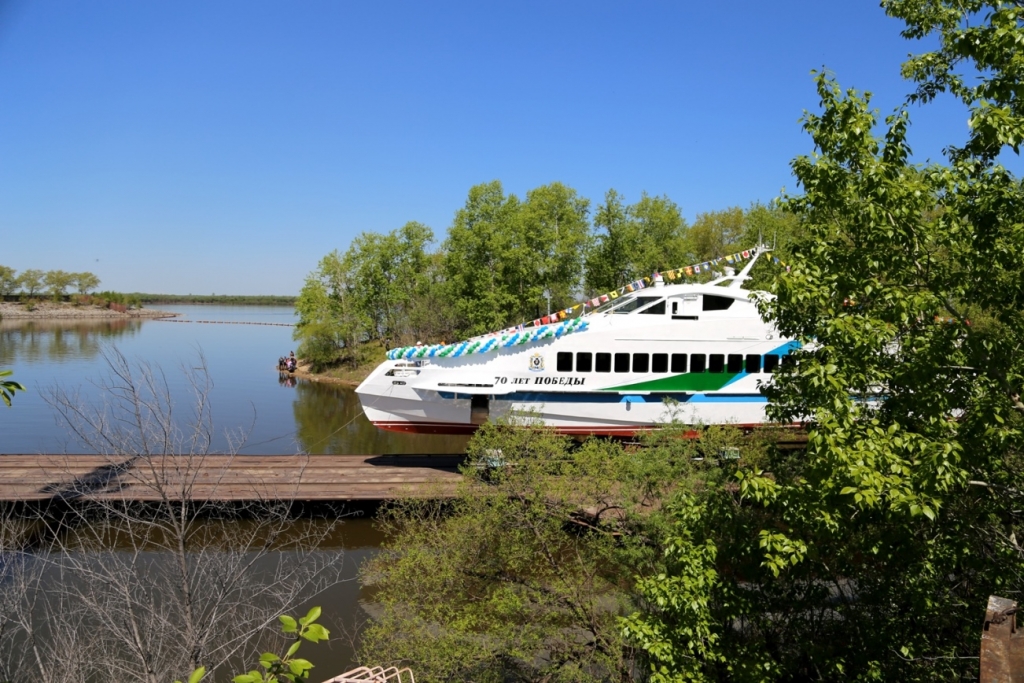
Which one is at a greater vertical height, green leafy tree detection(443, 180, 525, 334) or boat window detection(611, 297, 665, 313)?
green leafy tree detection(443, 180, 525, 334)

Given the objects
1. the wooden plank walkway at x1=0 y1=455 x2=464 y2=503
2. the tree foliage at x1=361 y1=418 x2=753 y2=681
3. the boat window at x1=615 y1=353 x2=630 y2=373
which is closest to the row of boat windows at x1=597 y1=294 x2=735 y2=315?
the boat window at x1=615 y1=353 x2=630 y2=373

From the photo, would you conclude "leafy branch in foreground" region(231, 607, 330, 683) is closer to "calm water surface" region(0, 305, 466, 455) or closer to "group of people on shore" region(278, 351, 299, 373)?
"calm water surface" region(0, 305, 466, 455)

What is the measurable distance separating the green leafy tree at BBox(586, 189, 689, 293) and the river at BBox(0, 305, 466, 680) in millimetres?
13841

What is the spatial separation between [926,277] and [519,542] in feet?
21.9

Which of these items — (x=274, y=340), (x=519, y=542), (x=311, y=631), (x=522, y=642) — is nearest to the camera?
(x=311, y=631)

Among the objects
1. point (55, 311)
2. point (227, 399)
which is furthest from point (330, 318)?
point (55, 311)

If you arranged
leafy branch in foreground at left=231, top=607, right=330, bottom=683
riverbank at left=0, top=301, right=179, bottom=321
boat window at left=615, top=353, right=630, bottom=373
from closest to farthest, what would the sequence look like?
1. leafy branch in foreground at left=231, top=607, right=330, bottom=683
2. boat window at left=615, top=353, right=630, bottom=373
3. riverbank at left=0, top=301, right=179, bottom=321

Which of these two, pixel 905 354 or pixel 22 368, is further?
pixel 22 368

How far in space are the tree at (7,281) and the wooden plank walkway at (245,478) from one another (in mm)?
103872

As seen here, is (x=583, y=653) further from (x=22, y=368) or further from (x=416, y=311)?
(x=22, y=368)

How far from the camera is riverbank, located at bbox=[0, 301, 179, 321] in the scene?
9575 cm

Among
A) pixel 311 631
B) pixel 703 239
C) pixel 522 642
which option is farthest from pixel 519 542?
pixel 703 239

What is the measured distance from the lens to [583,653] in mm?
9664

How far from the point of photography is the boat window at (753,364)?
18995 millimetres
